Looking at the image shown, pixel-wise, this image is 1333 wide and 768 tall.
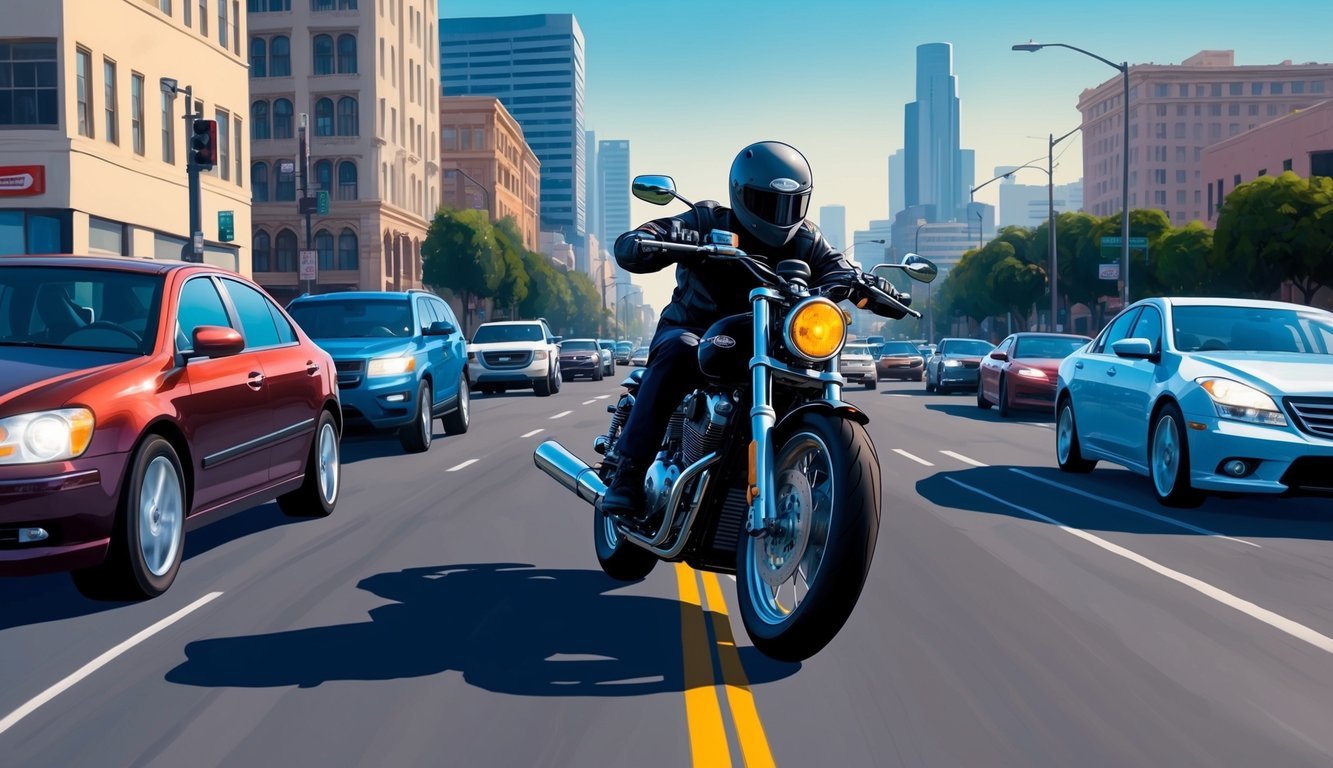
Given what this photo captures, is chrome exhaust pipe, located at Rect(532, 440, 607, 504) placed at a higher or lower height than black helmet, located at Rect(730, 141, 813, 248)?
lower

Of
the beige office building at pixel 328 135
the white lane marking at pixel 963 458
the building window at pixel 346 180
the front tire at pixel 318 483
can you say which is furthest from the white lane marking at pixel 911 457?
the building window at pixel 346 180

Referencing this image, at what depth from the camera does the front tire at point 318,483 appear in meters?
9.14

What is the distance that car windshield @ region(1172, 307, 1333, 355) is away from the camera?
34.8 ft

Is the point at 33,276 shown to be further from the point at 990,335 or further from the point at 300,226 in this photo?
the point at 990,335

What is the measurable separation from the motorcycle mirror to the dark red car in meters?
2.63

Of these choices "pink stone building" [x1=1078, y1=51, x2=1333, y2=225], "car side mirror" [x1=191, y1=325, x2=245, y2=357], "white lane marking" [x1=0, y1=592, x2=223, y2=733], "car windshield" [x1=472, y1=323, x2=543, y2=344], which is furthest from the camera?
"pink stone building" [x1=1078, y1=51, x2=1333, y2=225]

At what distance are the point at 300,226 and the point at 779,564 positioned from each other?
74.8m

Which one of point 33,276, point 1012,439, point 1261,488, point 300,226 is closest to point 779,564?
point 33,276

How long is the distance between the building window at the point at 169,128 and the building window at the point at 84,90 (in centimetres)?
470

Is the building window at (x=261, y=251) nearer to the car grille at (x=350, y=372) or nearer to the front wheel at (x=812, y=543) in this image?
the car grille at (x=350, y=372)

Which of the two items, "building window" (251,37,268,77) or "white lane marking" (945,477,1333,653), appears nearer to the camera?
"white lane marking" (945,477,1333,653)

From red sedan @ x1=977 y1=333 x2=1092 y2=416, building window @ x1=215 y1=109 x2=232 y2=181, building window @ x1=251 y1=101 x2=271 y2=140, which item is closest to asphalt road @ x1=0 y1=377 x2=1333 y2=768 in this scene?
red sedan @ x1=977 y1=333 x2=1092 y2=416

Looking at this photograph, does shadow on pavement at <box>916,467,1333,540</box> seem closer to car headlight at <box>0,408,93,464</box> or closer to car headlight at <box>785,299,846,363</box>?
car headlight at <box>785,299,846,363</box>

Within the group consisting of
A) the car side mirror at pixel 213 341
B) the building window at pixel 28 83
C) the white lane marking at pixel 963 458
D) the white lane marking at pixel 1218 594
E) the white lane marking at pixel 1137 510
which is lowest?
the white lane marking at pixel 963 458
